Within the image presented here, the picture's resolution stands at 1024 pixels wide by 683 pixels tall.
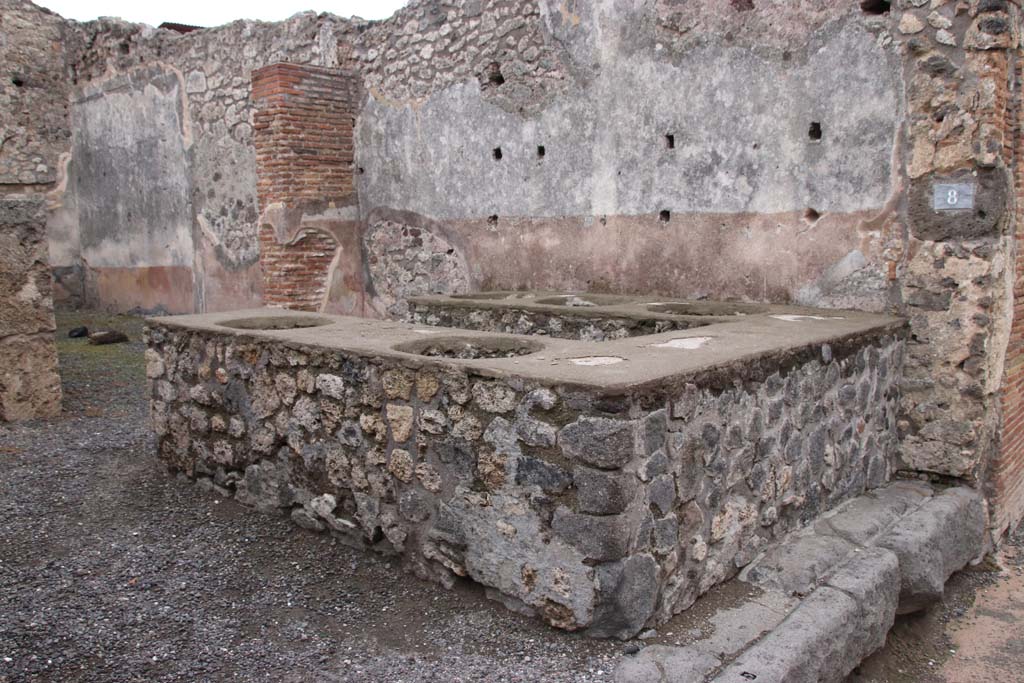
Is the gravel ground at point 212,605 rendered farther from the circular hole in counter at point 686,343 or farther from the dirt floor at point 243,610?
the circular hole in counter at point 686,343

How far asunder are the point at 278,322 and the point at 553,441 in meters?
2.36

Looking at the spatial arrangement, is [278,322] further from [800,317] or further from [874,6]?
[874,6]

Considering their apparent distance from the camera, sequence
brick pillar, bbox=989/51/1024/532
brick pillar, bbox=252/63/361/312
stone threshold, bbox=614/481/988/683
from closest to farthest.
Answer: stone threshold, bbox=614/481/988/683
brick pillar, bbox=989/51/1024/532
brick pillar, bbox=252/63/361/312

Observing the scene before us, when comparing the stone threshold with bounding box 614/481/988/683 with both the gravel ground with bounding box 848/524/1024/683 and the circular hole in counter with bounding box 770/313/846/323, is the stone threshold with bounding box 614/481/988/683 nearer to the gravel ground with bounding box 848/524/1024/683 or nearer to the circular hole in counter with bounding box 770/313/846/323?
the gravel ground with bounding box 848/524/1024/683

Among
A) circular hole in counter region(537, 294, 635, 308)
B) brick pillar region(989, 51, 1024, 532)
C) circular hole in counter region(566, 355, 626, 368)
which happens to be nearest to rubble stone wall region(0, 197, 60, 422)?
circular hole in counter region(537, 294, 635, 308)

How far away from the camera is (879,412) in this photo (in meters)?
4.20

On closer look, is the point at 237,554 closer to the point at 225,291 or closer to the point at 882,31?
the point at 882,31

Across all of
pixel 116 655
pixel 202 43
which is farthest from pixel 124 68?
pixel 116 655

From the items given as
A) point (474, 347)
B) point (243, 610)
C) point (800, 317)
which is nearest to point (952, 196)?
point (800, 317)

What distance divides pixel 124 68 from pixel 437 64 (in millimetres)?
4847

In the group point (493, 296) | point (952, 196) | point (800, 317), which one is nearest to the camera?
point (952, 196)

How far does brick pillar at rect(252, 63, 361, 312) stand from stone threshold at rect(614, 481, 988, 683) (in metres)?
5.22

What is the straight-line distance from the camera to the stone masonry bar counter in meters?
2.67

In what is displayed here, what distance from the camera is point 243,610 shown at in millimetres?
3035
